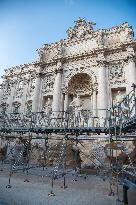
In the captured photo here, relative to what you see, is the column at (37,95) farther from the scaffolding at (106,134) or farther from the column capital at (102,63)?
the column capital at (102,63)

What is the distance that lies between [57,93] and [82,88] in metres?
3.34

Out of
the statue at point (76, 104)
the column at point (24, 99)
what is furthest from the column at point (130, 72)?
the column at point (24, 99)

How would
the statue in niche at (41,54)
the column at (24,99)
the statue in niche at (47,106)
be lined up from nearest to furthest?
the statue in niche at (47,106), the column at (24,99), the statue in niche at (41,54)

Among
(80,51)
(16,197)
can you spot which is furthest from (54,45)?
(16,197)

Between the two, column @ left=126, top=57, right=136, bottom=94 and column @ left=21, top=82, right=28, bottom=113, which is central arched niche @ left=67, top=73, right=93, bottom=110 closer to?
column @ left=126, top=57, right=136, bottom=94

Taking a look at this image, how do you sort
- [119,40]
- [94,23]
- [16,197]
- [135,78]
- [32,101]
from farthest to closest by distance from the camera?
[94,23] < [32,101] < [119,40] < [135,78] < [16,197]

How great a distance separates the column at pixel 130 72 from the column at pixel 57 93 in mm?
→ 8523

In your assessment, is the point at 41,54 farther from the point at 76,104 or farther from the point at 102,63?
the point at 76,104

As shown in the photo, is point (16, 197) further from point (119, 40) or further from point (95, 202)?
point (119, 40)

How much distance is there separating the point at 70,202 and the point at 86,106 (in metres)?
17.9

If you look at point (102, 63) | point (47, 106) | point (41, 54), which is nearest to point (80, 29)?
point (41, 54)

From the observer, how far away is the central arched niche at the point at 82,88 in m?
24.4

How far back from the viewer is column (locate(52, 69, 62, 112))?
24156mm

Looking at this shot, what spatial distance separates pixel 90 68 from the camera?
957 inches
